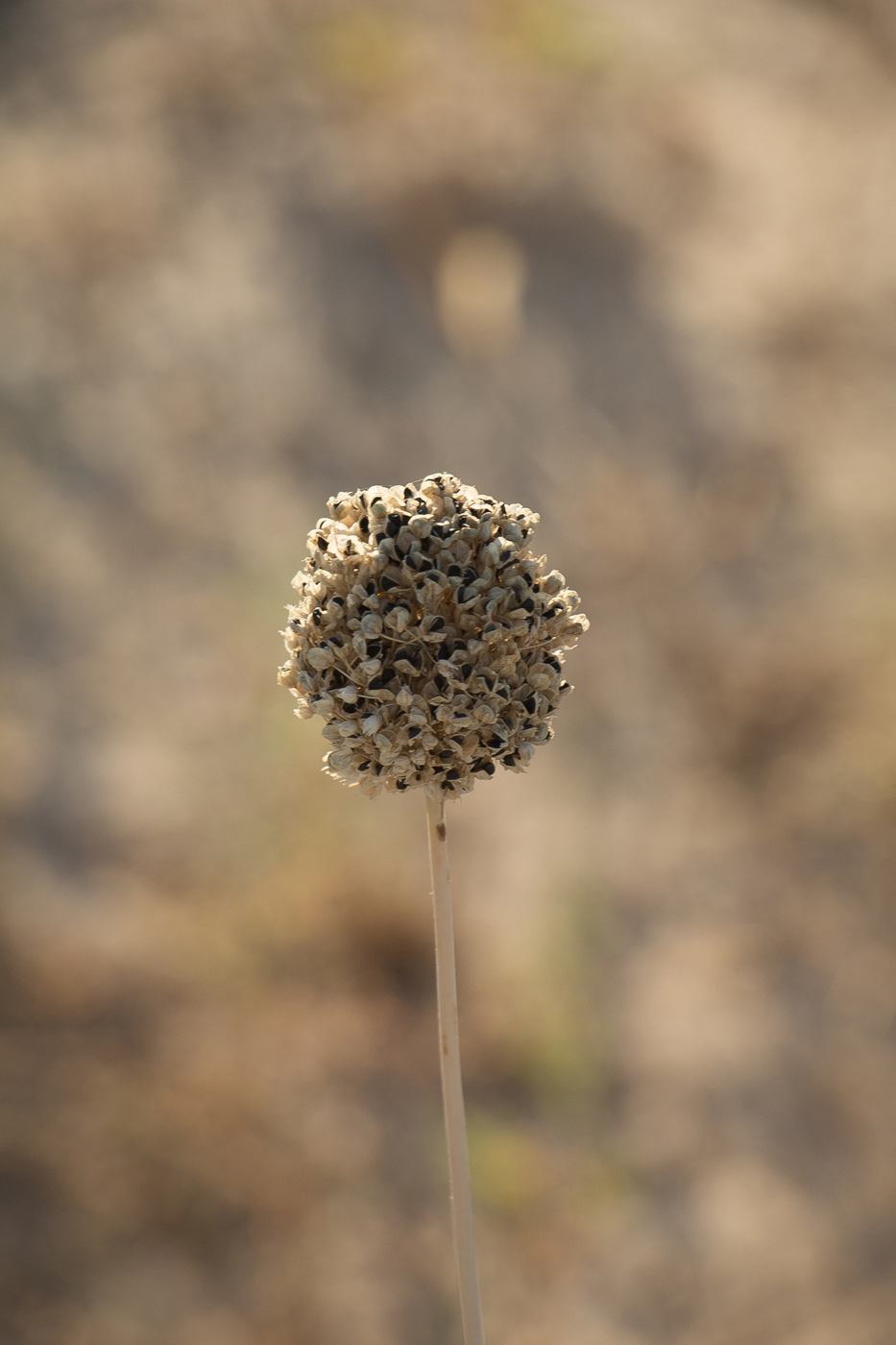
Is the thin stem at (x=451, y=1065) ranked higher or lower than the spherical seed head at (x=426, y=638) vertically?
lower

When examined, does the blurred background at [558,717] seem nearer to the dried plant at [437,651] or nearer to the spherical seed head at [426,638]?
the dried plant at [437,651]

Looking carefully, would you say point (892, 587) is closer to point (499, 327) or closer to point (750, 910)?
point (750, 910)

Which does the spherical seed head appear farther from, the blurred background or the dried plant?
the blurred background

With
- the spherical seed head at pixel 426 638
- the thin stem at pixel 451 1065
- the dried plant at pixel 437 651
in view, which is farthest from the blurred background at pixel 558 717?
the spherical seed head at pixel 426 638

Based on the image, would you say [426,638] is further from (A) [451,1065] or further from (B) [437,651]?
(A) [451,1065]

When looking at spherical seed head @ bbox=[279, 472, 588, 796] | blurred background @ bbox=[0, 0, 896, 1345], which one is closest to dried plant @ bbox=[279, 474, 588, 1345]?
spherical seed head @ bbox=[279, 472, 588, 796]

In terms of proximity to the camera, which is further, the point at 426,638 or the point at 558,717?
the point at 558,717

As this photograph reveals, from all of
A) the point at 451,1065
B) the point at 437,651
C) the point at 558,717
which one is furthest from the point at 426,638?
the point at 558,717
